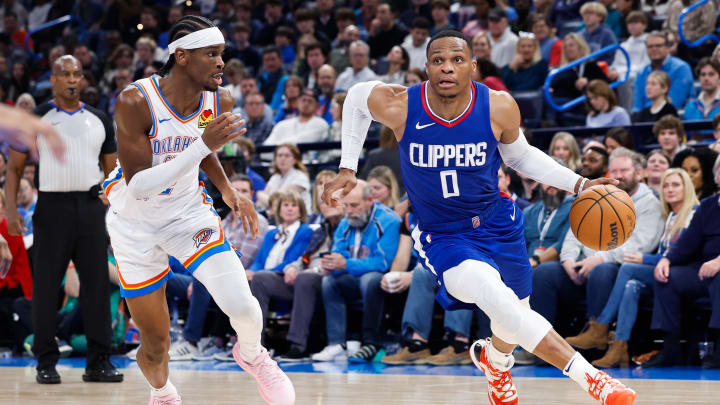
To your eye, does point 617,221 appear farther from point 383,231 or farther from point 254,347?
point 383,231

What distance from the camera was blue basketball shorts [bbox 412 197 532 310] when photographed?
179 inches

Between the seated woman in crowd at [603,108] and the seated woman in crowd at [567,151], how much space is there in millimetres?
1234

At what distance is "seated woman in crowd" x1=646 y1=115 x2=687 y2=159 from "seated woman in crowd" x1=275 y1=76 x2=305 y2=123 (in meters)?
4.65

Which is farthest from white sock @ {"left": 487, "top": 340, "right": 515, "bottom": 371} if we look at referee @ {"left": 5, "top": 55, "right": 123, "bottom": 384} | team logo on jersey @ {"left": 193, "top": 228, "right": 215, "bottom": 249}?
referee @ {"left": 5, "top": 55, "right": 123, "bottom": 384}

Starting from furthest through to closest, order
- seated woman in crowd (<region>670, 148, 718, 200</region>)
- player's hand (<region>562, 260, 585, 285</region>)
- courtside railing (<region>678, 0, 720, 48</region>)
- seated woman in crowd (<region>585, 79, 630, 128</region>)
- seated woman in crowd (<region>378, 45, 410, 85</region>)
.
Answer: seated woman in crowd (<region>378, 45, 410, 85</region>) < courtside railing (<region>678, 0, 720, 48</region>) < seated woman in crowd (<region>585, 79, 630, 128</region>) < seated woman in crowd (<region>670, 148, 718, 200</region>) < player's hand (<region>562, 260, 585, 285</region>)

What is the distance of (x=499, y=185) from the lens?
7277 millimetres

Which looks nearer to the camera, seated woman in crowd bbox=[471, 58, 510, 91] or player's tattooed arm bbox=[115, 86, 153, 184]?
player's tattooed arm bbox=[115, 86, 153, 184]

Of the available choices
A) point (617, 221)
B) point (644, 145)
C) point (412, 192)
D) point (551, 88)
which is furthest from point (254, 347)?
point (551, 88)

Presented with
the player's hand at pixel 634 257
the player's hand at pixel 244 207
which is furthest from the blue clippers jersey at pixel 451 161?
the player's hand at pixel 634 257

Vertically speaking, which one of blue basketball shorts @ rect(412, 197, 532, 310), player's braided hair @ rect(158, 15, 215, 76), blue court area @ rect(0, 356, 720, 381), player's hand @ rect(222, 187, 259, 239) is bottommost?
blue court area @ rect(0, 356, 720, 381)

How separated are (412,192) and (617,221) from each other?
101cm

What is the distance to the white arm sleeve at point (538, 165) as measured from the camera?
4.64 metres

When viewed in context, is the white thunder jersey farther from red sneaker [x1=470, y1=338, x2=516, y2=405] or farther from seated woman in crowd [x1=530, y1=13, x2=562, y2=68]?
seated woman in crowd [x1=530, y1=13, x2=562, y2=68]

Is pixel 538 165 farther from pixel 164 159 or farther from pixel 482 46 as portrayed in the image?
pixel 482 46
